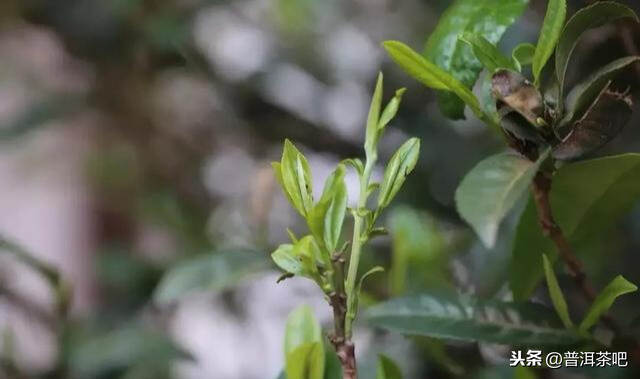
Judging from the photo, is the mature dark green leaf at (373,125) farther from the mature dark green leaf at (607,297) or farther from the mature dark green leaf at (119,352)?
the mature dark green leaf at (119,352)

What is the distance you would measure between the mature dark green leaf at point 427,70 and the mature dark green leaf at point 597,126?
0.12 feet

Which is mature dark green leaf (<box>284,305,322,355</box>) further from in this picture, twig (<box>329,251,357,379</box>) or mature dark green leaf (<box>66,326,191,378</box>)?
mature dark green leaf (<box>66,326,191,378</box>)

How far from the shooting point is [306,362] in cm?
35

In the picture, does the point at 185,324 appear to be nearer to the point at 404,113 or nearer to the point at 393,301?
the point at 404,113

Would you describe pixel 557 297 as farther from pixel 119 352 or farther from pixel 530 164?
pixel 119 352

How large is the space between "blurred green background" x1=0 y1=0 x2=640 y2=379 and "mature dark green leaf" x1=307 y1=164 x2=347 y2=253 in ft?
0.56

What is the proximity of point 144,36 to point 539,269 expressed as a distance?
0.51 m

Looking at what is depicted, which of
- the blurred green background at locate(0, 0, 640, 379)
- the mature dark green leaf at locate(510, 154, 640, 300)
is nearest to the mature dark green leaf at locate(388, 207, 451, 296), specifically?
the blurred green background at locate(0, 0, 640, 379)

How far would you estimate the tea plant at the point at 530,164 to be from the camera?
31 centimetres

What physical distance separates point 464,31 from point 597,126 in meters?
0.07

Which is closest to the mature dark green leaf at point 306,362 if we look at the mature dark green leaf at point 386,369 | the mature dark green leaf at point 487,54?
the mature dark green leaf at point 386,369

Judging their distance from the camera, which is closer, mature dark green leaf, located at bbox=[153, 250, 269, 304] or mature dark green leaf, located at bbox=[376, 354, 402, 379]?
mature dark green leaf, located at bbox=[376, 354, 402, 379]

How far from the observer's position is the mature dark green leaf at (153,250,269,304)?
52 cm

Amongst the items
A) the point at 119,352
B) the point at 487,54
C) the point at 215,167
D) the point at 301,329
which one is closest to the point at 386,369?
the point at 301,329
